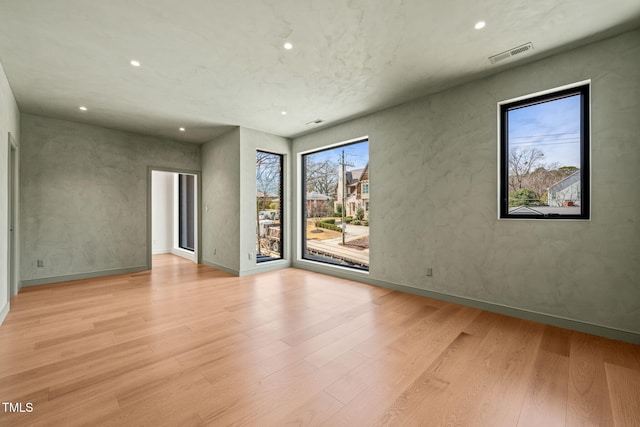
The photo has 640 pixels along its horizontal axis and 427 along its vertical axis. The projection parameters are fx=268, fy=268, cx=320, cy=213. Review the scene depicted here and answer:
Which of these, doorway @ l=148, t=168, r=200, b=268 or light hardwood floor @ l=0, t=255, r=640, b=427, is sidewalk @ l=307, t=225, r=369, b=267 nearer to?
light hardwood floor @ l=0, t=255, r=640, b=427

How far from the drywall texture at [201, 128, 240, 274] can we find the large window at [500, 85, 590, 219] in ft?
14.2

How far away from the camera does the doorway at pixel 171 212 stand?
7.53m

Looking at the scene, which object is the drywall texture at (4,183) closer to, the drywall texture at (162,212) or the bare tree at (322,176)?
the bare tree at (322,176)

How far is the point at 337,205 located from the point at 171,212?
5396mm

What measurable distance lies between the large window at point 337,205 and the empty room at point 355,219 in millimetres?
60

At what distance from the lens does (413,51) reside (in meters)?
2.77

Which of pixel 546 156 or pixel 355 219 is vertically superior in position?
pixel 546 156

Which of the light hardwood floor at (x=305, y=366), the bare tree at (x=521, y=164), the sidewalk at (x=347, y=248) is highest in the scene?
the bare tree at (x=521, y=164)

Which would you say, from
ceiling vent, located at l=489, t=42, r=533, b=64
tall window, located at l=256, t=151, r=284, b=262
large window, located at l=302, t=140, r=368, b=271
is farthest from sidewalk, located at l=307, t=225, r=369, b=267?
ceiling vent, located at l=489, t=42, r=533, b=64

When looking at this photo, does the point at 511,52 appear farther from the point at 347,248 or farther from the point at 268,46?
the point at 347,248

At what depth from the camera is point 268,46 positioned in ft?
8.82

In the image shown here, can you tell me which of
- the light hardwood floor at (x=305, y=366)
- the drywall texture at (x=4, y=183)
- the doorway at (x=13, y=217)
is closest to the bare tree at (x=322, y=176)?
the light hardwood floor at (x=305, y=366)

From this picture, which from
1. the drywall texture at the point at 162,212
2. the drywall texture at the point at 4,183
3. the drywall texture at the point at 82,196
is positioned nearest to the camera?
the drywall texture at the point at 4,183

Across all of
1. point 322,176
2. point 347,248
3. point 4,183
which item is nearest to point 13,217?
point 4,183
